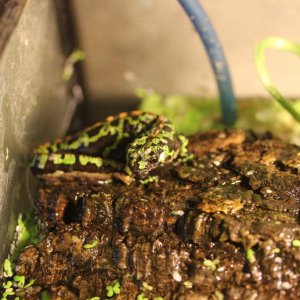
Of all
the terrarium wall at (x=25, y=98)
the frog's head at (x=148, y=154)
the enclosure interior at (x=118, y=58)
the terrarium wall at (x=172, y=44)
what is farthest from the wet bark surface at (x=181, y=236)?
the terrarium wall at (x=172, y=44)

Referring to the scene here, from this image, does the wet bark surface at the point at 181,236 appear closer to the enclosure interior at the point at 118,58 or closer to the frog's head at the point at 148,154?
the frog's head at the point at 148,154

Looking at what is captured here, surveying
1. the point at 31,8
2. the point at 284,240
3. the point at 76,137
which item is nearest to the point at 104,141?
the point at 76,137

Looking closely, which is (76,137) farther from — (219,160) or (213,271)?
(213,271)

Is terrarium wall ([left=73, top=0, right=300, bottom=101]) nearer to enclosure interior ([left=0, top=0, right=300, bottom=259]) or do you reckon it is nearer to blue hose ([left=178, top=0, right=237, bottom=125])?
enclosure interior ([left=0, top=0, right=300, bottom=259])

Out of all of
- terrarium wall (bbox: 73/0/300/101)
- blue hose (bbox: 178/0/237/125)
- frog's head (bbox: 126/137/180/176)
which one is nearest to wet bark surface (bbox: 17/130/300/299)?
frog's head (bbox: 126/137/180/176)

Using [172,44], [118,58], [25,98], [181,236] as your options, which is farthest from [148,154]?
[118,58]

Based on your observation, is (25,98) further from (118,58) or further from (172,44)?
(172,44)
